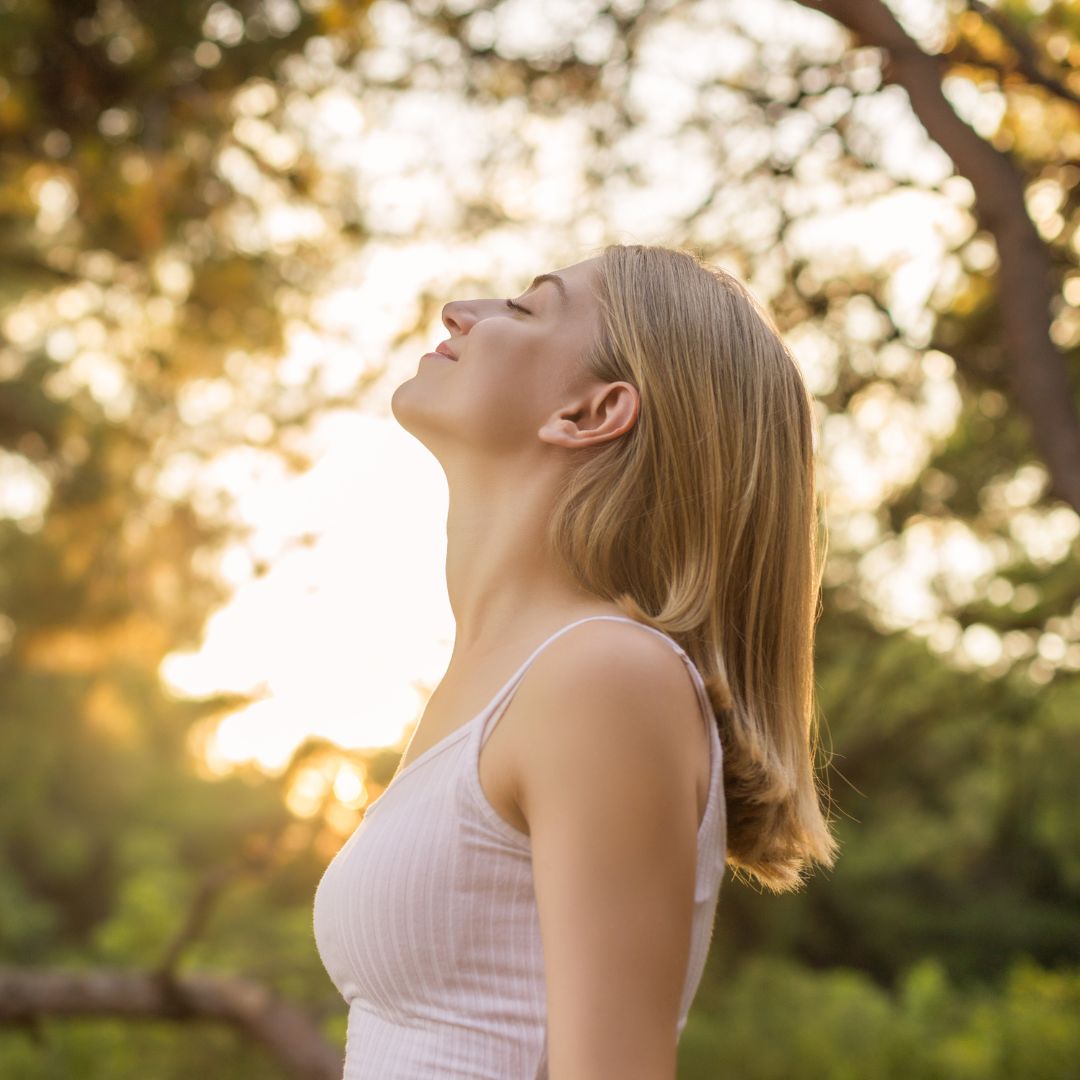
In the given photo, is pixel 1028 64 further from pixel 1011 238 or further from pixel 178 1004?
pixel 178 1004

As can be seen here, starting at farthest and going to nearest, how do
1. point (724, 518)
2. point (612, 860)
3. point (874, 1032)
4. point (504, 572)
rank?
point (874, 1032), point (504, 572), point (724, 518), point (612, 860)

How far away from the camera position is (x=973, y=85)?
3.97 metres

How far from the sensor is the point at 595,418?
164 centimetres

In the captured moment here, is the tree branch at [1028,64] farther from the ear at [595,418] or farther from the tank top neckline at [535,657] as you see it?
the tank top neckline at [535,657]

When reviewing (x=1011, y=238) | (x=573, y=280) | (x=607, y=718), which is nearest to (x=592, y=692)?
(x=607, y=718)

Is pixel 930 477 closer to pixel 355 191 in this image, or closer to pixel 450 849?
pixel 355 191

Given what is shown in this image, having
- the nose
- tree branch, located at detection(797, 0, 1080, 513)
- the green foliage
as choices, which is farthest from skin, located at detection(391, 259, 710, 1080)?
the green foliage

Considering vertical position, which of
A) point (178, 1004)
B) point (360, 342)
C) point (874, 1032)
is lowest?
point (874, 1032)

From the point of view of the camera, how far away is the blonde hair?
1560 millimetres

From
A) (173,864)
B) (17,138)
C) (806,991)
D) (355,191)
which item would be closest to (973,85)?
(355,191)

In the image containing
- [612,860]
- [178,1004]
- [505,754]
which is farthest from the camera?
[178,1004]

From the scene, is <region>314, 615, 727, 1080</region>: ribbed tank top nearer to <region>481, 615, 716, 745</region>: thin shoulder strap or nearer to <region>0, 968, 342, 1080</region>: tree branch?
<region>481, 615, 716, 745</region>: thin shoulder strap

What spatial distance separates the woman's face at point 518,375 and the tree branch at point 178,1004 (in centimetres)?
520

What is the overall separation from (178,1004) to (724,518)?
6.13 m
